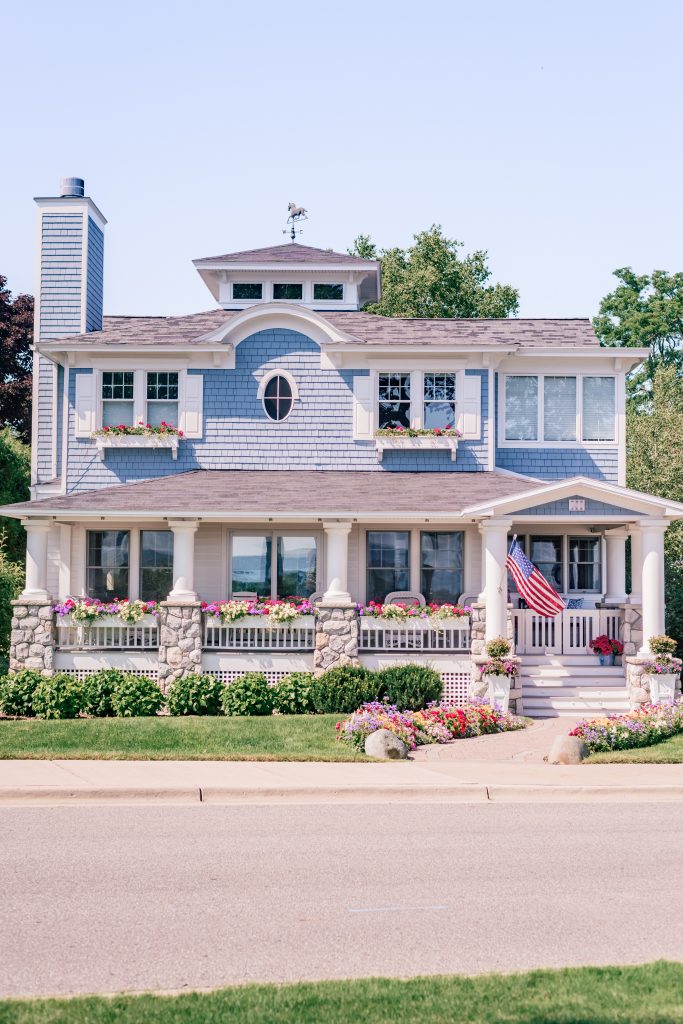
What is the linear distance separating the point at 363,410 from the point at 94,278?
754cm

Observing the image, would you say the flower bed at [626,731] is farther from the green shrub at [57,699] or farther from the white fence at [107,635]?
the white fence at [107,635]

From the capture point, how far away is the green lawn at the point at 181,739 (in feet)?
54.8

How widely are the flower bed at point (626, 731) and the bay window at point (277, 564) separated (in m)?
8.13

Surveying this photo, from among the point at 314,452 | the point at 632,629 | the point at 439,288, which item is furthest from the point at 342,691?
the point at 439,288

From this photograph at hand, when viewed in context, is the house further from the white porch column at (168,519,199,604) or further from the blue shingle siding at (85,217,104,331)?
the blue shingle siding at (85,217,104,331)

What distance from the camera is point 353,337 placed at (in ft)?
83.9

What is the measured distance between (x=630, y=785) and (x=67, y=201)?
19179 mm

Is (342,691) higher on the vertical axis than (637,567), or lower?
lower

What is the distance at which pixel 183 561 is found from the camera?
22.9 meters

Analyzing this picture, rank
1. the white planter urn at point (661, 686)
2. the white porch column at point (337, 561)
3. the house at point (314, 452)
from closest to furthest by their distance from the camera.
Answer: the white planter urn at point (661, 686) → the white porch column at point (337, 561) → the house at point (314, 452)

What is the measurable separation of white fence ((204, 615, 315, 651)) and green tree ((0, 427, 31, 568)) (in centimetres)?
1325

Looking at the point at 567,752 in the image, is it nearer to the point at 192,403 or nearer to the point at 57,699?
the point at 57,699

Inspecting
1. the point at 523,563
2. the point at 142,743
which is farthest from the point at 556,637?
the point at 142,743

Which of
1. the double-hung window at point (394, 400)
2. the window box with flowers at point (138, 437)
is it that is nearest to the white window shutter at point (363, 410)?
the double-hung window at point (394, 400)
